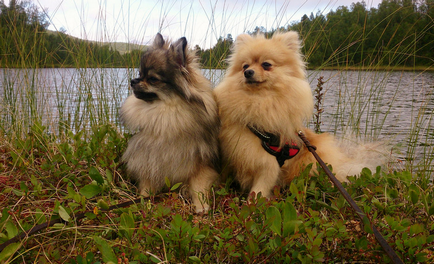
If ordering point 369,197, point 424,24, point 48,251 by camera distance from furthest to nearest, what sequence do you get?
point 424,24 → point 369,197 → point 48,251

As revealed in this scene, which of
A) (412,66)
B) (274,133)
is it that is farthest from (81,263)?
(412,66)

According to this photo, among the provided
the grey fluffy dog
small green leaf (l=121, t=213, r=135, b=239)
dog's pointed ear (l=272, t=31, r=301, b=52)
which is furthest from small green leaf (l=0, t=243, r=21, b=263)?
dog's pointed ear (l=272, t=31, r=301, b=52)

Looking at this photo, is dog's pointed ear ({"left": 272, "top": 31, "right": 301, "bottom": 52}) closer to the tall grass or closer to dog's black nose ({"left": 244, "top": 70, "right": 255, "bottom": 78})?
dog's black nose ({"left": 244, "top": 70, "right": 255, "bottom": 78})

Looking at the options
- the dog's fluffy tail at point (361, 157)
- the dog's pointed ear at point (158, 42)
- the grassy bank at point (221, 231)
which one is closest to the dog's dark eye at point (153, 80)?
the dog's pointed ear at point (158, 42)

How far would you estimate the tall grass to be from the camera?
1520 mm

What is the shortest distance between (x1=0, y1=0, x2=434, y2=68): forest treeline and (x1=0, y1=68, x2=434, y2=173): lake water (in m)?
0.17

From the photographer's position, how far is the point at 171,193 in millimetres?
2217

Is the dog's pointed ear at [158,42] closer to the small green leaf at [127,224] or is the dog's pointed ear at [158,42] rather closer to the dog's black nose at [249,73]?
the dog's black nose at [249,73]

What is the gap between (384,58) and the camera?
388 centimetres

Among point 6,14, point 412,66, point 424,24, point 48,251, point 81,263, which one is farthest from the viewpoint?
point 6,14

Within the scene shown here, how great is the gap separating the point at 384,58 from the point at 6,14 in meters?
5.17

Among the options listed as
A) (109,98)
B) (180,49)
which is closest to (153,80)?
(180,49)

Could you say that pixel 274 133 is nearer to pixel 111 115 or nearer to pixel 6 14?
pixel 111 115

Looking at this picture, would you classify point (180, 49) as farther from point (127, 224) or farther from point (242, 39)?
point (127, 224)
